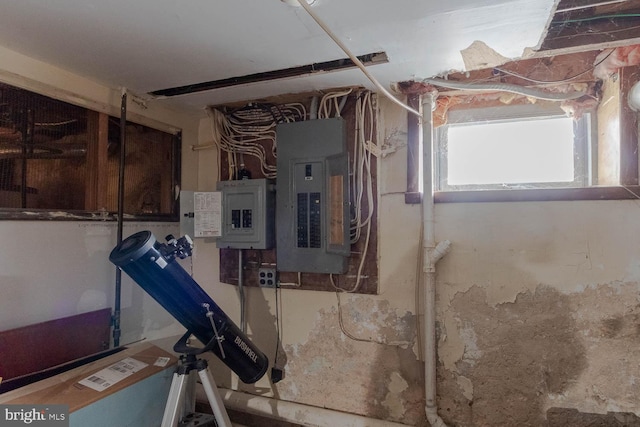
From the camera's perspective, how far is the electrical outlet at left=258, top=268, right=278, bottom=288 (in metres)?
1.89

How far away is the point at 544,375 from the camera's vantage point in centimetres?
148

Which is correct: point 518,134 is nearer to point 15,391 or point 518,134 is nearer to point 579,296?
point 579,296

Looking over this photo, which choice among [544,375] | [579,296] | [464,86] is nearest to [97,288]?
[464,86]

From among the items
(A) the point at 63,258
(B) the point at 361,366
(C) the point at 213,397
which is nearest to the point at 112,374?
(C) the point at 213,397

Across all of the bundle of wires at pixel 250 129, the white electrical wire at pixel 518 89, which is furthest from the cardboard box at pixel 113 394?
the white electrical wire at pixel 518 89

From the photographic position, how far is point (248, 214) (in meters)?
1.83

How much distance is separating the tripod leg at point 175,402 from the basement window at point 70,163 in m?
0.86

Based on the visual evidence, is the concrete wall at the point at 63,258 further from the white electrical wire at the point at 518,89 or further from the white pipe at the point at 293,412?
the white electrical wire at the point at 518,89

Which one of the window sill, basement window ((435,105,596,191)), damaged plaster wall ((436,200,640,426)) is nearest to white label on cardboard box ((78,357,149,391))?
damaged plaster wall ((436,200,640,426))

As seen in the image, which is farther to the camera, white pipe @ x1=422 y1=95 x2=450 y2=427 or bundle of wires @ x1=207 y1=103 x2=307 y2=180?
bundle of wires @ x1=207 y1=103 x2=307 y2=180

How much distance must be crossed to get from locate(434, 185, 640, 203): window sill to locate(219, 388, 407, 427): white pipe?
1131 millimetres

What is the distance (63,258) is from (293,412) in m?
1.35

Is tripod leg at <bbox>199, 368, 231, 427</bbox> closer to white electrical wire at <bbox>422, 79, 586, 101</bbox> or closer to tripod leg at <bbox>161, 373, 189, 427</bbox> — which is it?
tripod leg at <bbox>161, 373, 189, 427</bbox>

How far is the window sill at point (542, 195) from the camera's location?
1.39m
